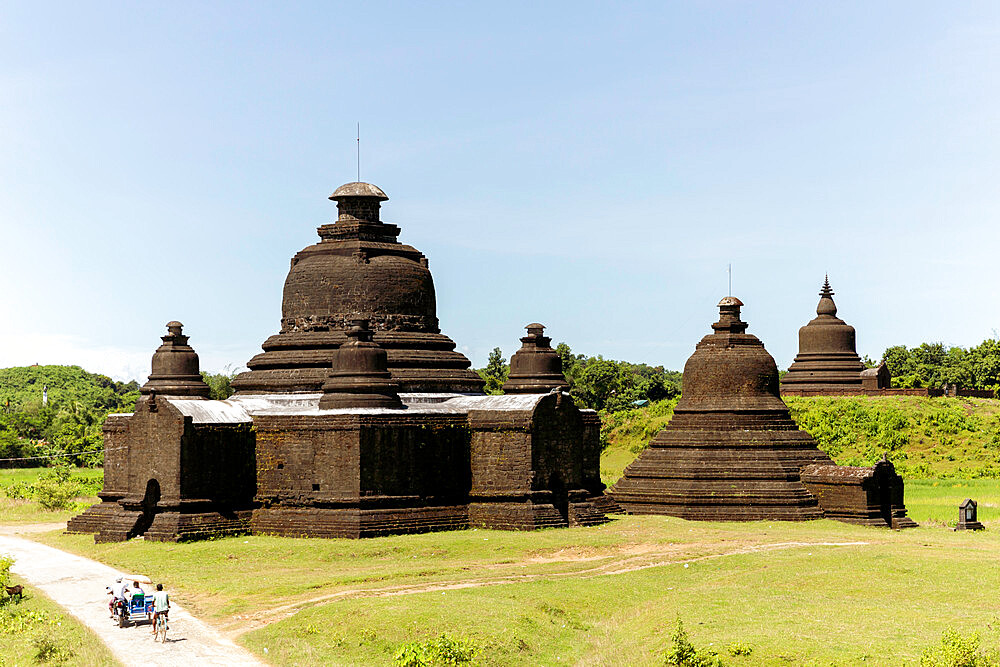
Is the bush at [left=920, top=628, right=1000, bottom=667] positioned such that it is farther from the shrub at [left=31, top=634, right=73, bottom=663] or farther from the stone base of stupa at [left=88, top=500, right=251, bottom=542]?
the stone base of stupa at [left=88, top=500, right=251, bottom=542]

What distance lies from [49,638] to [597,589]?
11033mm

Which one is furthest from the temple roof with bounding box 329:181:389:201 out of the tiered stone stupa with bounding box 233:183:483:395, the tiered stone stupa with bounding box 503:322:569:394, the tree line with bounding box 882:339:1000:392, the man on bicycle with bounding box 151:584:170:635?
the tree line with bounding box 882:339:1000:392

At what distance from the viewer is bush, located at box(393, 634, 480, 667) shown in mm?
20391

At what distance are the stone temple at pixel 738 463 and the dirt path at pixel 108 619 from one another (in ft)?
58.5

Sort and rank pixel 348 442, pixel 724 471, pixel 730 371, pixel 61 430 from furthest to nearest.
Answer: pixel 61 430
pixel 730 371
pixel 724 471
pixel 348 442

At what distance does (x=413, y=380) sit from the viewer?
3922 cm

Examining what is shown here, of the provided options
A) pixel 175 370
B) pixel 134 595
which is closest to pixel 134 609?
pixel 134 595

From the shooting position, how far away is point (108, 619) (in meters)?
25.1

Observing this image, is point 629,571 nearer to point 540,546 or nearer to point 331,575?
point 540,546

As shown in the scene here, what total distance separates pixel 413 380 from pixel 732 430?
10.8 metres

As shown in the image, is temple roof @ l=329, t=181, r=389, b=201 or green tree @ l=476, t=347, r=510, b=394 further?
green tree @ l=476, t=347, r=510, b=394

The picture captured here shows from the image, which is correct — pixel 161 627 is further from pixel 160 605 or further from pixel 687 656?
pixel 687 656

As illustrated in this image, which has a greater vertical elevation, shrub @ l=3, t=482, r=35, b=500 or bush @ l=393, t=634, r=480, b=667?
shrub @ l=3, t=482, r=35, b=500

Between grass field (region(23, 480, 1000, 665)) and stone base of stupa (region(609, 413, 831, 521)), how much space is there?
3.69 feet
